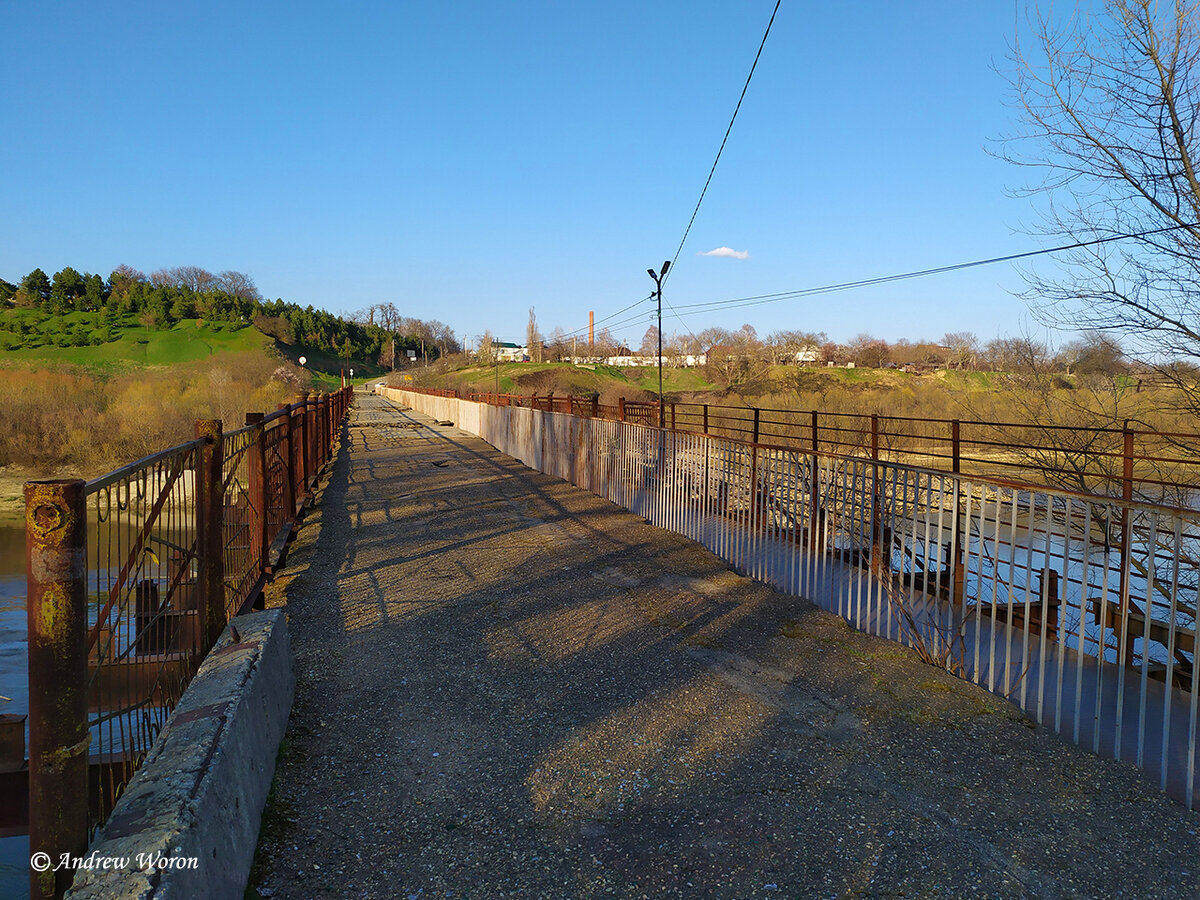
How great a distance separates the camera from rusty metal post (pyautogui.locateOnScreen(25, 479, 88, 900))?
2240 millimetres

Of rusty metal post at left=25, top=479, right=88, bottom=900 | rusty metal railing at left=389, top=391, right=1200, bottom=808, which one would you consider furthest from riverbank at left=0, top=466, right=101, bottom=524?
rusty metal post at left=25, top=479, right=88, bottom=900

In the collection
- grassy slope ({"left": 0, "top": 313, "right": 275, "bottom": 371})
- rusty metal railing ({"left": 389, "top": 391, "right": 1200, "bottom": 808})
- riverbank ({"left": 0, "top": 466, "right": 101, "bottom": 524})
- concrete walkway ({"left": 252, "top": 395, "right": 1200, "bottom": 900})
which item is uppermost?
grassy slope ({"left": 0, "top": 313, "right": 275, "bottom": 371})

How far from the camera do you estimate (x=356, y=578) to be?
7363 millimetres

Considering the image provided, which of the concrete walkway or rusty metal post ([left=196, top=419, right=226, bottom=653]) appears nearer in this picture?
the concrete walkway

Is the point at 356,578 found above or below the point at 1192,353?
below

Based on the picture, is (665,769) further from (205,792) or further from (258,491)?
(258,491)

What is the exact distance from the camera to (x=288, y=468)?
32.6 feet

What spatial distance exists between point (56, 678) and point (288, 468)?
8.07 m

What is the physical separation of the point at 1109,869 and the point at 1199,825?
64 centimetres

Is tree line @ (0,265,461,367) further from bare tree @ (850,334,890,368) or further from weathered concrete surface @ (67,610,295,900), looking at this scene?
weathered concrete surface @ (67,610,295,900)

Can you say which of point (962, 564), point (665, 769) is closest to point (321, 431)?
point (962, 564)

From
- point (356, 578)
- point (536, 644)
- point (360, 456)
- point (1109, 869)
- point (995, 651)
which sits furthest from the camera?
point (360, 456)

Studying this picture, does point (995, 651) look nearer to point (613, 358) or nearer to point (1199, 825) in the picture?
point (1199, 825)

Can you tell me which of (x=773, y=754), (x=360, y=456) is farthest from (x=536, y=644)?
(x=360, y=456)
